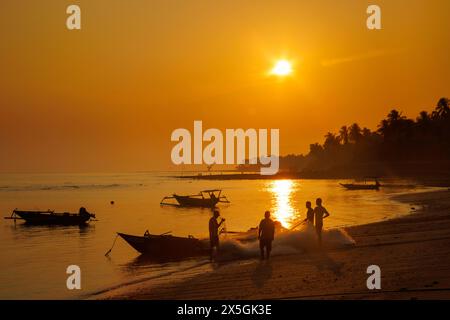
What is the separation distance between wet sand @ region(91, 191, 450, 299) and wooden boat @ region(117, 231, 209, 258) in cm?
314

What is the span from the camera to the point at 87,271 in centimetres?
2338

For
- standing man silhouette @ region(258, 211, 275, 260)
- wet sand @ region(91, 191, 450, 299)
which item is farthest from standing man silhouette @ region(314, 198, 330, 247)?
standing man silhouette @ region(258, 211, 275, 260)

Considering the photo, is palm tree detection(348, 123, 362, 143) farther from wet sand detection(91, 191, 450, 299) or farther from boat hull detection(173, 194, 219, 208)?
wet sand detection(91, 191, 450, 299)

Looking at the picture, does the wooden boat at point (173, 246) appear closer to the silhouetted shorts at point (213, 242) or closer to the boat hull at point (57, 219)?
the silhouetted shorts at point (213, 242)

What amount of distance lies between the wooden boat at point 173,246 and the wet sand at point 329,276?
3.14 metres

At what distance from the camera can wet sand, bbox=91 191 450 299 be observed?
12508mm

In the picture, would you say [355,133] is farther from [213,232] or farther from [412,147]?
Result: [213,232]

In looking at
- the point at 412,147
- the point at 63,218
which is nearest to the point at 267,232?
the point at 63,218

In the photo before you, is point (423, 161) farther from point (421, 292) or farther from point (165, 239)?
point (421, 292)

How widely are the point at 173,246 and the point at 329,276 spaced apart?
37.0 feet

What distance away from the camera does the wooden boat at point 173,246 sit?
24.6m

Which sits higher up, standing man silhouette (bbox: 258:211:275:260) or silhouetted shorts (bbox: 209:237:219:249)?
standing man silhouette (bbox: 258:211:275:260)
